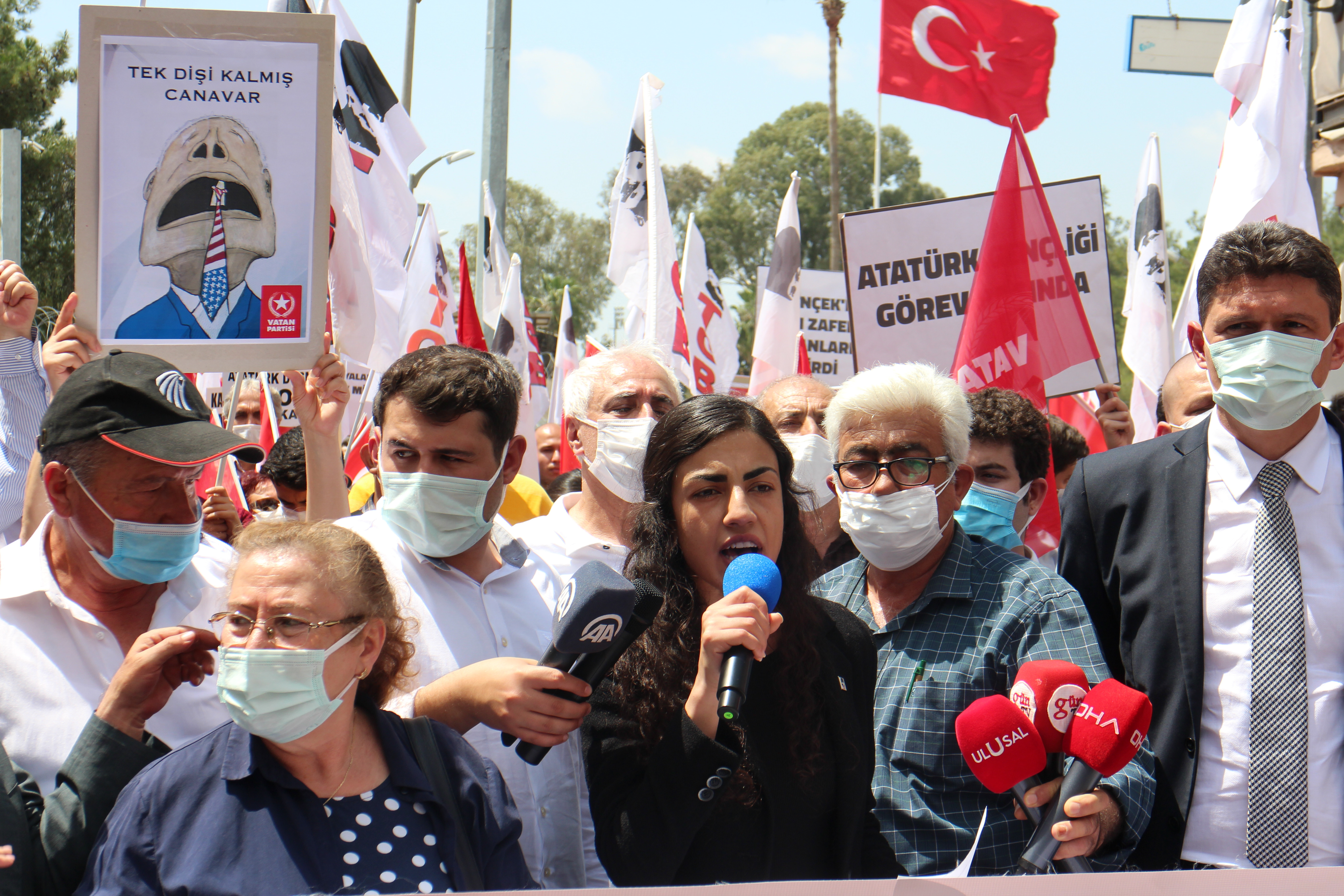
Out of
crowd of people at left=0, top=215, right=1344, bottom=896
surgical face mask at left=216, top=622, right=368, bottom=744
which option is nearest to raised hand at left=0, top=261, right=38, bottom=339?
crowd of people at left=0, top=215, right=1344, bottom=896

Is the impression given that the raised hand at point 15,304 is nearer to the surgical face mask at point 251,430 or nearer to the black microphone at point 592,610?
the black microphone at point 592,610

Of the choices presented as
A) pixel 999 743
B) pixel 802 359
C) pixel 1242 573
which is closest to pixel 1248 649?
pixel 1242 573

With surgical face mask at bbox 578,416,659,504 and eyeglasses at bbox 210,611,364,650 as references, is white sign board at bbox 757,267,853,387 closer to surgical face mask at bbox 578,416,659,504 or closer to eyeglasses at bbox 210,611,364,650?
surgical face mask at bbox 578,416,659,504

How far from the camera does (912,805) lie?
2840 millimetres

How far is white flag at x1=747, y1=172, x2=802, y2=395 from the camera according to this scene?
32.0 feet

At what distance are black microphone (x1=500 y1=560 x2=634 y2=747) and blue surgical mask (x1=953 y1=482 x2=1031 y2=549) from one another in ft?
8.17

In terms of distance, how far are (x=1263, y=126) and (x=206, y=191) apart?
5.26m

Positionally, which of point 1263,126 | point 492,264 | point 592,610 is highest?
point 1263,126

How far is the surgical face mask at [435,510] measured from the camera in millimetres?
3188

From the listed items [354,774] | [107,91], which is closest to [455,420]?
[354,774]

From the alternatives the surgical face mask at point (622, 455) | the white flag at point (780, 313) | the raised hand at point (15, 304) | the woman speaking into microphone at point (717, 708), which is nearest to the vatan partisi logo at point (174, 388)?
the raised hand at point (15, 304)

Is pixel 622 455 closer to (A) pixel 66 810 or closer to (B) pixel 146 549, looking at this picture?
(B) pixel 146 549

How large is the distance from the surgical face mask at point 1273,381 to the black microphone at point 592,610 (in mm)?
1753

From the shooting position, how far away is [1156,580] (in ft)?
9.80
